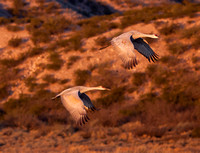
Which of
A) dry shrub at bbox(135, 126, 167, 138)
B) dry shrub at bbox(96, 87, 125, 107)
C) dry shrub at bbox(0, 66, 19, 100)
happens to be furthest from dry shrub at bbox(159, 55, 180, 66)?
dry shrub at bbox(0, 66, 19, 100)

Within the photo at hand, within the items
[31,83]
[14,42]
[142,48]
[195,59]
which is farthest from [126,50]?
[14,42]

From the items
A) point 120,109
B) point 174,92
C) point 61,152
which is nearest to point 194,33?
point 174,92

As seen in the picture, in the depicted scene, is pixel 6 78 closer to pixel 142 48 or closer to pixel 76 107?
pixel 142 48

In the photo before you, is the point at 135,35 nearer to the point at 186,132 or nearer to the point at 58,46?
the point at 186,132

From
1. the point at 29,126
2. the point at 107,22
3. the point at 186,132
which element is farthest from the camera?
the point at 107,22

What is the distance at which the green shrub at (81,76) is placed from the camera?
20.5 m

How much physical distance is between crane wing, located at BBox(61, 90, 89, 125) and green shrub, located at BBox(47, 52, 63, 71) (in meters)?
15.8

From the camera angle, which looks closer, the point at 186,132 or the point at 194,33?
the point at 186,132

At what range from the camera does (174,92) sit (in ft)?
59.9

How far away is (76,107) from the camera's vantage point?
21.1 ft

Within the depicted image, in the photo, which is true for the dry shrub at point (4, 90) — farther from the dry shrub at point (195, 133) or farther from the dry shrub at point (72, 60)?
the dry shrub at point (195, 133)

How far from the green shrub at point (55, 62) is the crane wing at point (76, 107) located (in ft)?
52.0

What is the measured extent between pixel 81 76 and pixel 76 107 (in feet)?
47.5

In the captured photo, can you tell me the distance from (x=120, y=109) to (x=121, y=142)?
4364mm
